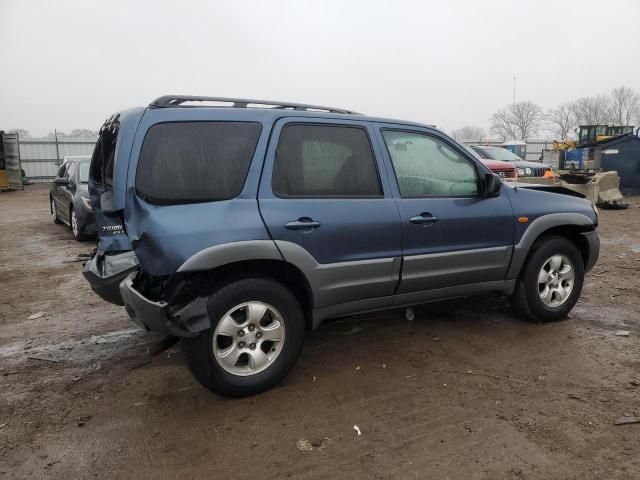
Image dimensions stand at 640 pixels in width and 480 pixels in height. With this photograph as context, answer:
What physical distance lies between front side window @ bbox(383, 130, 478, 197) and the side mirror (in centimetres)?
7

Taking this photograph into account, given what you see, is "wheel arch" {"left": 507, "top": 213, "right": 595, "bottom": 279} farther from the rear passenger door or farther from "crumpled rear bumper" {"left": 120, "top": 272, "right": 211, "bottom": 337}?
"crumpled rear bumper" {"left": 120, "top": 272, "right": 211, "bottom": 337}

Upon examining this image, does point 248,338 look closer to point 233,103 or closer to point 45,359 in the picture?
point 233,103

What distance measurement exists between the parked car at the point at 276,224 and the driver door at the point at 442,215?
1cm

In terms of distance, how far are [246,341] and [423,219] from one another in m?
1.59

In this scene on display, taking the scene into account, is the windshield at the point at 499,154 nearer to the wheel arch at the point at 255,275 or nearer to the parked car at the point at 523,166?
the parked car at the point at 523,166

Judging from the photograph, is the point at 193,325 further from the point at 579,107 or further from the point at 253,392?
the point at 579,107

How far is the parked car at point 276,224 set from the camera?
3.01 metres

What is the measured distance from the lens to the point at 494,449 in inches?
105

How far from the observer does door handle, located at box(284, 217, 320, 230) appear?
3215 millimetres

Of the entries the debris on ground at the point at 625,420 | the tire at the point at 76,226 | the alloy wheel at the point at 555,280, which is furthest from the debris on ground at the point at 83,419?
the tire at the point at 76,226

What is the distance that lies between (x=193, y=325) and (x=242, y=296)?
0.35 meters

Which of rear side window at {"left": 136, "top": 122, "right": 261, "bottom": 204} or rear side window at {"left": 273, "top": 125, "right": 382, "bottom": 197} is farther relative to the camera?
rear side window at {"left": 273, "top": 125, "right": 382, "bottom": 197}

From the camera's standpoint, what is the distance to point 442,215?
3.81m

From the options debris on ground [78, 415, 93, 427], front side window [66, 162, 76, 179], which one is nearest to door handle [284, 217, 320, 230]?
debris on ground [78, 415, 93, 427]
